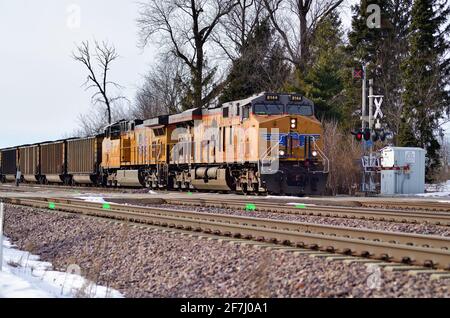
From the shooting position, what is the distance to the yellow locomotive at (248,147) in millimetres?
22475

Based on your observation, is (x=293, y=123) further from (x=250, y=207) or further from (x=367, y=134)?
(x=250, y=207)

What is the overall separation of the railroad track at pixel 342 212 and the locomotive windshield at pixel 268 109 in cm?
362

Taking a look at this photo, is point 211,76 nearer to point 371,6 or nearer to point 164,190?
point 371,6

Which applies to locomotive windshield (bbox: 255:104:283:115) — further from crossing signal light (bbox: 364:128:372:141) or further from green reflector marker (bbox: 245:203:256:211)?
green reflector marker (bbox: 245:203:256:211)

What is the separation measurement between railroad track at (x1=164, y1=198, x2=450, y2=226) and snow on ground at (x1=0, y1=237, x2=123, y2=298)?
7.52 metres

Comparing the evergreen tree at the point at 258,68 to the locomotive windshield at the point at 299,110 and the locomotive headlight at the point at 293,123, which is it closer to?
the locomotive windshield at the point at 299,110

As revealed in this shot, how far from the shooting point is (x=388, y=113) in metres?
44.7

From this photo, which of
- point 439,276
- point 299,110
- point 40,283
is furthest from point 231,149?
point 439,276

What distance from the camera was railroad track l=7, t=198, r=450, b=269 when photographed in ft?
26.6

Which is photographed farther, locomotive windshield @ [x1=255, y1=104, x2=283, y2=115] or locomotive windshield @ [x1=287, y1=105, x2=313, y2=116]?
locomotive windshield @ [x1=287, y1=105, x2=313, y2=116]

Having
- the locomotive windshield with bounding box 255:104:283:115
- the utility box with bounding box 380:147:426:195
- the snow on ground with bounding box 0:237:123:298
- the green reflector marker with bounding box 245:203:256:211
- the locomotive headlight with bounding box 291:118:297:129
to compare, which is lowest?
the snow on ground with bounding box 0:237:123:298

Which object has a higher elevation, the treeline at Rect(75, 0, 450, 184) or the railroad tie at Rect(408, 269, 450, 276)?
the treeline at Rect(75, 0, 450, 184)

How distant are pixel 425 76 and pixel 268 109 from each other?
70.2ft

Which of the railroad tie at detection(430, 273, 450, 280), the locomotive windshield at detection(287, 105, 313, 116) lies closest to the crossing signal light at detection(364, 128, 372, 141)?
the locomotive windshield at detection(287, 105, 313, 116)
